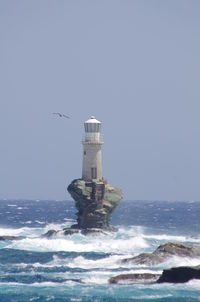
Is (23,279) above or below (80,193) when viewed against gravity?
below

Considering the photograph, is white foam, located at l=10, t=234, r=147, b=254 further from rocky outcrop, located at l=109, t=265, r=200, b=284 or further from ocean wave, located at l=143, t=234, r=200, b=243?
rocky outcrop, located at l=109, t=265, r=200, b=284

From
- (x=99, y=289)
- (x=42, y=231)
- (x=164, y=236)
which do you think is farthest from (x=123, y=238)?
(x=99, y=289)

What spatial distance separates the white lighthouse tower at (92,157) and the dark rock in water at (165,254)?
90.2 ft

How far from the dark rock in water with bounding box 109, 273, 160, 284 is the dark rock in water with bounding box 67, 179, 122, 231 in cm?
3500

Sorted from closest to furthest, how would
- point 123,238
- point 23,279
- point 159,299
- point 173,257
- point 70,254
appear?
point 159,299, point 23,279, point 173,257, point 70,254, point 123,238

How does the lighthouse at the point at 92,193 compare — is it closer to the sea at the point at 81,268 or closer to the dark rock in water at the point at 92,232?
the dark rock in water at the point at 92,232

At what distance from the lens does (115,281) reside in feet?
183

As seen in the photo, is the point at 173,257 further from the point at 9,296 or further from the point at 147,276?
the point at 9,296

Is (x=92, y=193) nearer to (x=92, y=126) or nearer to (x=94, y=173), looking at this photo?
(x=94, y=173)

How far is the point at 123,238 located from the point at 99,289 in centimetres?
3592

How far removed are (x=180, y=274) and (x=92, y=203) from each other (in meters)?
37.3

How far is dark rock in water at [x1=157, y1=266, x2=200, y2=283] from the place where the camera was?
5491 cm

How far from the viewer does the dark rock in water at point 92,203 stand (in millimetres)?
91656

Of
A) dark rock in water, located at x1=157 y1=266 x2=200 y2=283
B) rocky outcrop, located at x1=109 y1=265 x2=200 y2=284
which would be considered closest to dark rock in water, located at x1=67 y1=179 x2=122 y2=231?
rocky outcrop, located at x1=109 y1=265 x2=200 y2=284
